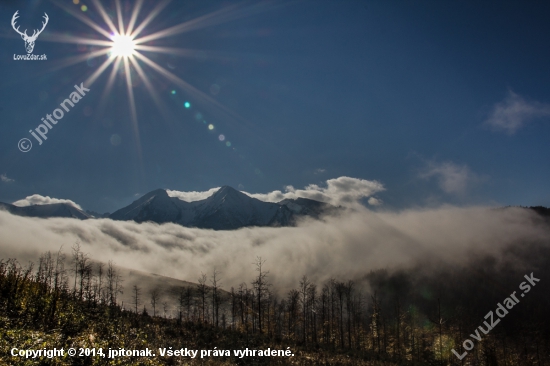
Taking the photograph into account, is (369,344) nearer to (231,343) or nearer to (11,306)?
(231,343)

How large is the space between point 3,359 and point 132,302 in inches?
7686

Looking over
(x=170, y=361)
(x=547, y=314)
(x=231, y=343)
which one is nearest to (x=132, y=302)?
(x=231, y=343)

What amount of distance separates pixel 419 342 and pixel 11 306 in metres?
95.5

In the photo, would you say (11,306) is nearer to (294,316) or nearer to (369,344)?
(294,316)

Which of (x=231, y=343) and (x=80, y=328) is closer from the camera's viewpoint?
(x=80, y=328)

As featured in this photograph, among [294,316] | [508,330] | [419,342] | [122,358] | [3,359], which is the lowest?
[508,330]

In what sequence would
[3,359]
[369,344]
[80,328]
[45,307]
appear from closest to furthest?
A: [3,359], [80,328], [45,307], [369,344]

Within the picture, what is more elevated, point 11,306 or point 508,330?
point 11,306

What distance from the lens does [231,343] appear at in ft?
118

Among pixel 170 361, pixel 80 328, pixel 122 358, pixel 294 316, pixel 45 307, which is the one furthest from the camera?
pixel 294 316

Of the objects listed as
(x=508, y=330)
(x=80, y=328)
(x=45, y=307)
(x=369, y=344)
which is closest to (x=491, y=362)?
(x=80, y=328)

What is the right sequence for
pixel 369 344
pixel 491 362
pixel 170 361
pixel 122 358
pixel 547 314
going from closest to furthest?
1. pixel 122 358
2. pixel 491 362
3. pixel 170 361
4. pixel 369 344
5. pixel 547 314

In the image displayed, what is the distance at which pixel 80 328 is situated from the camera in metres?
23.6

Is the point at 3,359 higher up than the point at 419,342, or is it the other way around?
the point at 3,359
